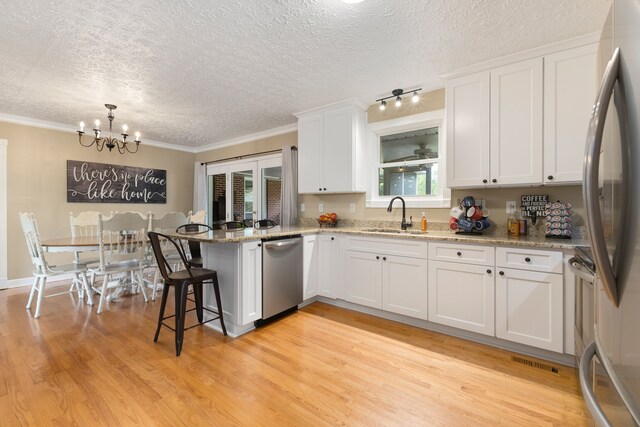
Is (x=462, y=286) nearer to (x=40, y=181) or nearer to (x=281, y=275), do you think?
(x=281, y=275)

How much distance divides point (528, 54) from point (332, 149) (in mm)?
2048

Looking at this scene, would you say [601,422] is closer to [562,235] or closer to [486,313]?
[486,313]

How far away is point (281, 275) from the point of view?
115 inches

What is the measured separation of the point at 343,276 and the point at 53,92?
12.5ft

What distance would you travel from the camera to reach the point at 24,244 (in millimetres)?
4172

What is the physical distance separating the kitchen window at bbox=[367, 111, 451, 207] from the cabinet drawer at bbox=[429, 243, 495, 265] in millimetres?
726

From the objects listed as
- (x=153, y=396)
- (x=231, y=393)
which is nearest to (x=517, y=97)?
(x=231, y=393)

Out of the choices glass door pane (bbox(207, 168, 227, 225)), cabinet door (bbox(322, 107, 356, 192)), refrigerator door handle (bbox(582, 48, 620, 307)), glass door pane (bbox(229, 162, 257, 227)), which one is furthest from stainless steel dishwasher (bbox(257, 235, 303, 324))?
glass door pane (bbox(207, 168, 227, 225))

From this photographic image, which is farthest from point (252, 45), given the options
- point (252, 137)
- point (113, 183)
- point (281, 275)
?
point (113, 183)

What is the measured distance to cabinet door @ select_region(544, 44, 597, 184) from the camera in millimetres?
2182

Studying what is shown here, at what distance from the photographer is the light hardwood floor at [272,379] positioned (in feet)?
5.23

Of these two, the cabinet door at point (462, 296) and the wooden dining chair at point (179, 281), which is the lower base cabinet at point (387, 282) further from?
the wooden dining chair at point (179, 281)

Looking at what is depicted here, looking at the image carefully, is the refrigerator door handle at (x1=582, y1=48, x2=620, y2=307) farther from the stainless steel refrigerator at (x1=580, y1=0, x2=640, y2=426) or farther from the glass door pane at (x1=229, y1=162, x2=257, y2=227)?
the glass door pane at (x1=229, y1=162, x2=257, y2=227)

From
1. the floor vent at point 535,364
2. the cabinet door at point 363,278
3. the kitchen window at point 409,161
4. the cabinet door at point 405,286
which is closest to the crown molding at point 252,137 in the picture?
the kitchen window at point 409,161
